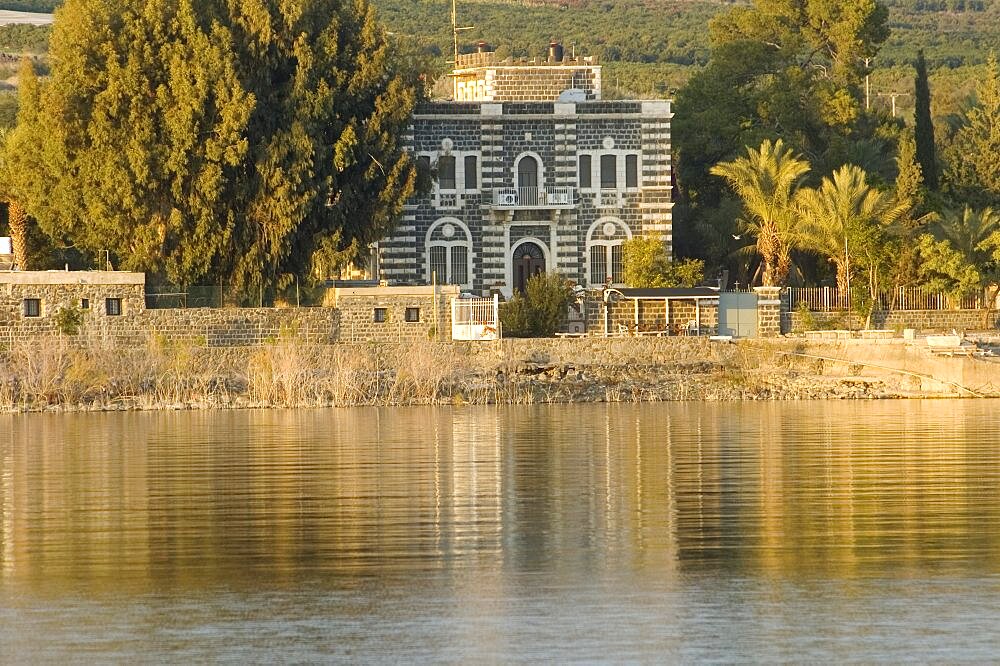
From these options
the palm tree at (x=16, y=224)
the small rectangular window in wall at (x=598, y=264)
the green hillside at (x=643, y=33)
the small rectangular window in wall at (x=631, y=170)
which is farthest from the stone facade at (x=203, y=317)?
the green hillside at (x=643, y=33)

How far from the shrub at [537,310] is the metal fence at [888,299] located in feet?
23.1

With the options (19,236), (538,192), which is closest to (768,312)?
(538,192)

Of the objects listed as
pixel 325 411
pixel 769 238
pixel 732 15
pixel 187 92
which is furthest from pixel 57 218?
pixel 732 15

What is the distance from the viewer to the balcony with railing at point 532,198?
58.2 metres

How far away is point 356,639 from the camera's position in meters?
14.6

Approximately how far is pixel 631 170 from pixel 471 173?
196 inches

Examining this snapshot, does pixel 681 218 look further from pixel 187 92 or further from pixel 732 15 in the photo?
pixel 187 92

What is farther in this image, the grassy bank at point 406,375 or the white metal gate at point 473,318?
the white metal gate at point 473,318

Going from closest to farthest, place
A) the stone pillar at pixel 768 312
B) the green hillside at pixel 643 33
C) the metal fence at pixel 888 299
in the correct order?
the stone pillar at pixel 768 312, the metal fence at pixel 888 299, the green hillside at pixel 643 33

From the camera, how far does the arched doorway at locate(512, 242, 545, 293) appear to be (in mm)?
58875

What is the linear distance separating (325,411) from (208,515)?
763 inches

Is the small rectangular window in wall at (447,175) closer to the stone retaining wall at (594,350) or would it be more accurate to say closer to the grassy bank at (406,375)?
the grassy bank at (406,375)

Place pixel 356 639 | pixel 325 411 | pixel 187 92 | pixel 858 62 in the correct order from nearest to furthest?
pixel 356 639, pixel 325 411, pixel 187 92, pixel 858 62

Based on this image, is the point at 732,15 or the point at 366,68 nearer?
the point at 366,68
